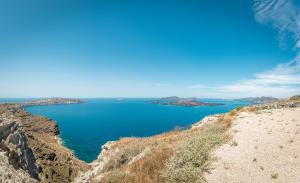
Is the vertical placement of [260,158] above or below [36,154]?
above

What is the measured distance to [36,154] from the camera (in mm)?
45219

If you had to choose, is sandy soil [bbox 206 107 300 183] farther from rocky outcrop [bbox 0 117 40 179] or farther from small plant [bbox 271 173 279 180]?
rocky outcrop [bbox 0 117 40 179]

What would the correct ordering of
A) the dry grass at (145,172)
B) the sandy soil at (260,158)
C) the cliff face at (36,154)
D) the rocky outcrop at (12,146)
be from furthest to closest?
the cliff face at (36,154), the rocky outcrop at (12,146), the dry grass at (145,172), the sandy soil at (260,158)

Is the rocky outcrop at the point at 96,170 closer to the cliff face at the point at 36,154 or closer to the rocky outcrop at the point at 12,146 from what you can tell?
the cliff face at the point at 36,154

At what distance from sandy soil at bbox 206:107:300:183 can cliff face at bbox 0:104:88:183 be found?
10468mm

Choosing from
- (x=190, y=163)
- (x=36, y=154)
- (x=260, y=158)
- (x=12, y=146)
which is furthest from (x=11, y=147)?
(x=36, y=154)

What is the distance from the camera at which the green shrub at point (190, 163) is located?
8906 mm

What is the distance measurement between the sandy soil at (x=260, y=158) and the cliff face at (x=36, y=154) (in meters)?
10.5

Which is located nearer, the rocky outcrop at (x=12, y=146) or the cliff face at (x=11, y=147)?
the cliff face at (x=11, y=147)

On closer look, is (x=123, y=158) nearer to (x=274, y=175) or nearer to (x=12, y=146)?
(x=12, y=146)

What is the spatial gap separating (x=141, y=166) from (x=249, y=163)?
531 centimetres

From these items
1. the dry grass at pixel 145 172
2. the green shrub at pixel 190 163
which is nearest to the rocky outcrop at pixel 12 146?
the dry grass at pixel 145 172

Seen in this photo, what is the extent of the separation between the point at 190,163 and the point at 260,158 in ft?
12.1

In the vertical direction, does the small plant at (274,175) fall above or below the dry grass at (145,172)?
above
